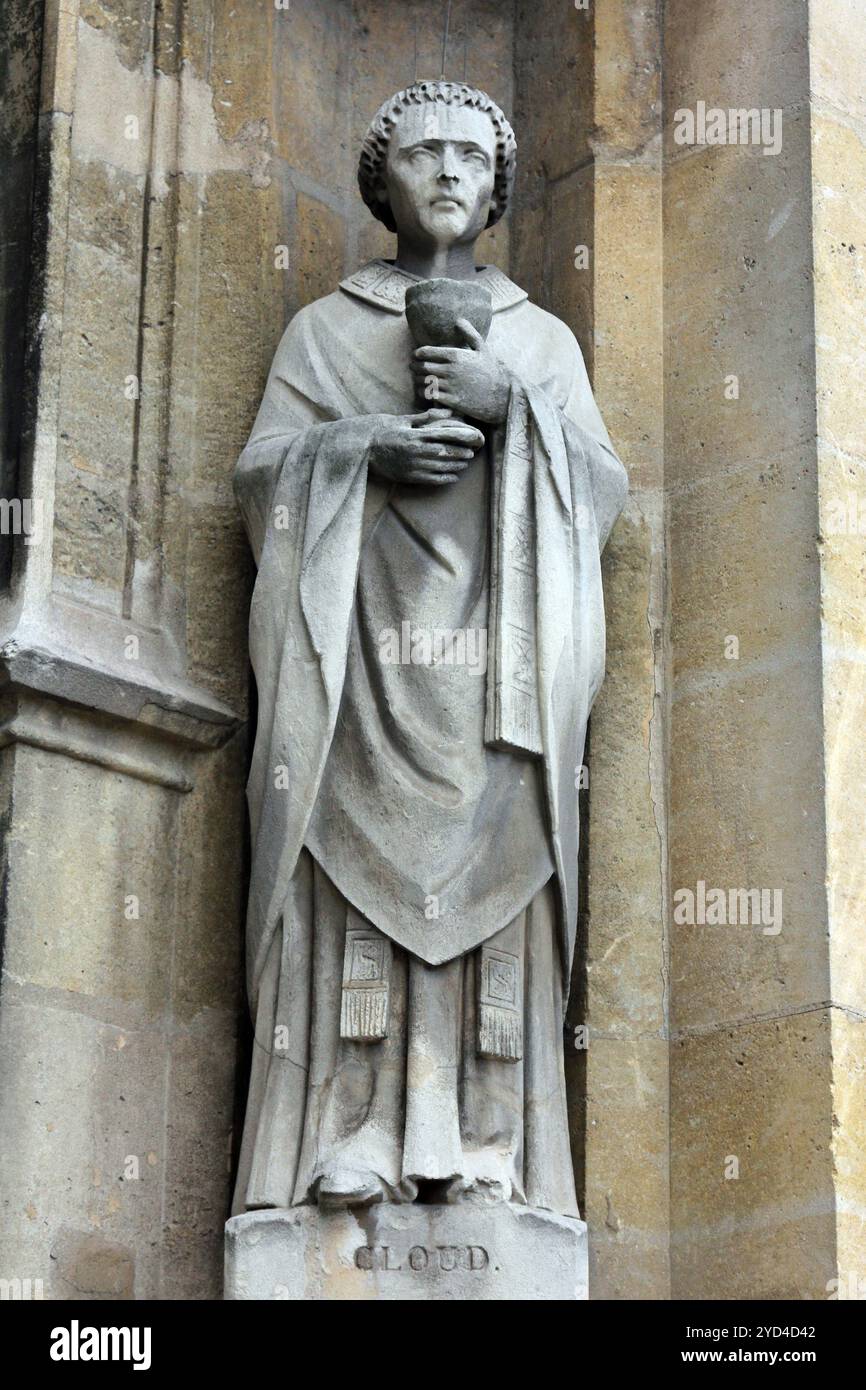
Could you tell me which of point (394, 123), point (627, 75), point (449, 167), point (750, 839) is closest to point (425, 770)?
point (750, 839)

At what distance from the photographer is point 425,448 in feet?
18.7

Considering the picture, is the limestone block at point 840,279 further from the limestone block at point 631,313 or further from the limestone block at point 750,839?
the limestone block at point 750,839

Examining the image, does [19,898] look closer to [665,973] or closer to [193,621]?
[193,621]

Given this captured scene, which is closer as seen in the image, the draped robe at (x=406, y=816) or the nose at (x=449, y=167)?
the draped robe at (x=406, y=816)

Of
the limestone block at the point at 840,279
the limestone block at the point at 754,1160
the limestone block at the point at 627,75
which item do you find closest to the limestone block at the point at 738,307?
the limestone block at the point at 840,279

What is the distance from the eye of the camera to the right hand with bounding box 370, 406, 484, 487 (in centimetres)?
570

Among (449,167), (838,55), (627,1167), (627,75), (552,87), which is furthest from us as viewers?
(552,87)

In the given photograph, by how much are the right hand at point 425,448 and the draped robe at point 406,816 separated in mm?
43

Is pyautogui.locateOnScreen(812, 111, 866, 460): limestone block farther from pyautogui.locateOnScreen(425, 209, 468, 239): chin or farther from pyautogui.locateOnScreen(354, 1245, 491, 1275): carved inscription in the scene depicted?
pyautogui.locateOnScreen(354, 1245, 491, 1275): carved inscription

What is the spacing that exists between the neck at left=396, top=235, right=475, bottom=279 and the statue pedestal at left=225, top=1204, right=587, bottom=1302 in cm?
194

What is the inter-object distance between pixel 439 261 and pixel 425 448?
59cm

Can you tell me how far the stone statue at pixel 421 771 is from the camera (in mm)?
5473

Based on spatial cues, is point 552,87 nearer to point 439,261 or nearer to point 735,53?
point 735,53

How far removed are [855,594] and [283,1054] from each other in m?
1.52
